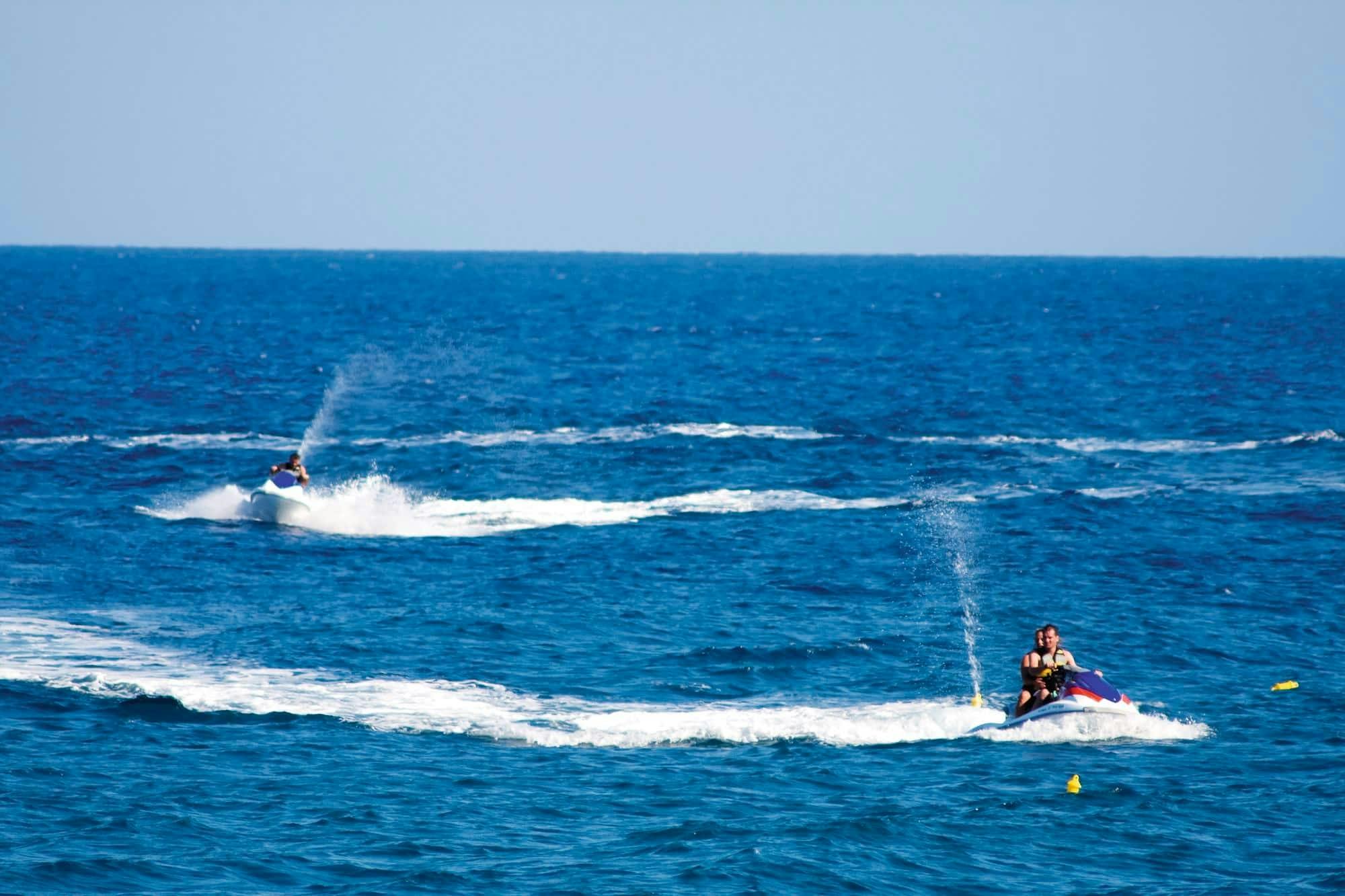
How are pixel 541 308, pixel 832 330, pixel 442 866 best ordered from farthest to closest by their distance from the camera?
pixel 541 308 < pixel 832 330 < pixel 442 866

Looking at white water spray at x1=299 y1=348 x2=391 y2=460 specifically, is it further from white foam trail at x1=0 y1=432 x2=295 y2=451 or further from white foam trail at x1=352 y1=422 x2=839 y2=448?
white foam trail at x1=352 y1=422 x2=839 y2=448

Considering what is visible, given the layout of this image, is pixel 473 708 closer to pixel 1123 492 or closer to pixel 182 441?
pixel 1123 492

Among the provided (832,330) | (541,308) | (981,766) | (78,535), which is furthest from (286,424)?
(541,308)

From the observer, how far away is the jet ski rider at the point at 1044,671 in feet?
83.4

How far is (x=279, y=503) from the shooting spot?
1699 inches

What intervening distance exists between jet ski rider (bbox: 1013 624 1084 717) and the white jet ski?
2386 cm

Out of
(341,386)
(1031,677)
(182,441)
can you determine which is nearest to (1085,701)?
(1031,677)

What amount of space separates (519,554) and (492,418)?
2769 cm

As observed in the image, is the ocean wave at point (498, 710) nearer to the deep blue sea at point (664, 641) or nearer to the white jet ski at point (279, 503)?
the deep blue sea at point (664, 641)

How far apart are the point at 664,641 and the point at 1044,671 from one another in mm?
8152

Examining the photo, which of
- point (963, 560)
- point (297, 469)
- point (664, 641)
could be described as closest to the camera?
point (664, 641)

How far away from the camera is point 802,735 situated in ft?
82.7

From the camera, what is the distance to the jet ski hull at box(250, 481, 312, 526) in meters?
43.1

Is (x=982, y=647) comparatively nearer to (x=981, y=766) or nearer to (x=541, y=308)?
(x=981, y=766)
